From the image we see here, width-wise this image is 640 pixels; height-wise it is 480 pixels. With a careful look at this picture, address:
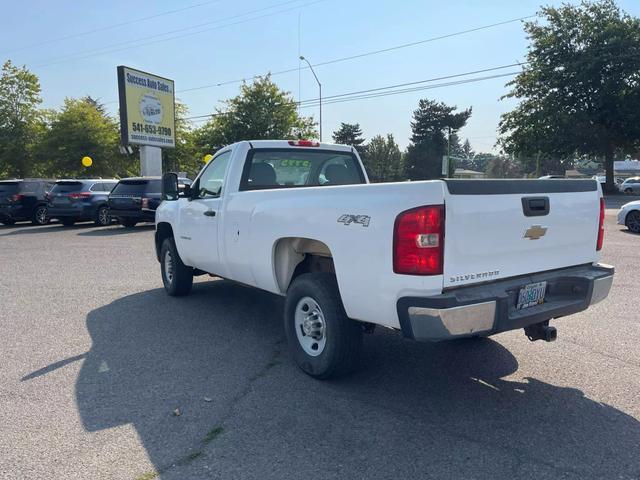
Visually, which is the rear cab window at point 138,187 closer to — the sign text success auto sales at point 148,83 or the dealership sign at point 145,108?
the dealership sign at point 145,108

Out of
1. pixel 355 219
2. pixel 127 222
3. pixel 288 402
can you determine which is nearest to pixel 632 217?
pixel 355 219

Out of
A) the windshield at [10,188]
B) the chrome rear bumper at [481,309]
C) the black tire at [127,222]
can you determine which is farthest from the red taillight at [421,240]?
the windshield at [10,188]

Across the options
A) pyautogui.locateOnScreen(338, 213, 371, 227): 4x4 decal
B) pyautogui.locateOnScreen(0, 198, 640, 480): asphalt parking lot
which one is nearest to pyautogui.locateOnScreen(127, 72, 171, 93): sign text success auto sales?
pyautogui.locateOnScreen(0, 198, 640, 480): asphalt parking lot

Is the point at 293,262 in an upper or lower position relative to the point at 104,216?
upper

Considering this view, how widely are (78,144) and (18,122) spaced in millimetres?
4918

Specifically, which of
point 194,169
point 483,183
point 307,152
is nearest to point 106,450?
point 483,183

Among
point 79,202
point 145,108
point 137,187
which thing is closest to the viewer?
point 137,187

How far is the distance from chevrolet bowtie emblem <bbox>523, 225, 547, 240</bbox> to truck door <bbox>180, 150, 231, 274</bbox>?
309 centimetres

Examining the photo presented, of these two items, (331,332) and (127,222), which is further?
(127,222)

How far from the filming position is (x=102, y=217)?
18.6m

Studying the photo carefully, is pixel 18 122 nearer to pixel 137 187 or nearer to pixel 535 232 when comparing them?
pixel 137 187

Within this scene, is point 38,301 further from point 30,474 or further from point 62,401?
point 30,474

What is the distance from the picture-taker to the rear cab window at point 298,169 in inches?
221

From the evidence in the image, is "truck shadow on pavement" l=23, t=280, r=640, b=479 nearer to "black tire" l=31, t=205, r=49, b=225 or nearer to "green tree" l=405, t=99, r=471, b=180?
"black tire" l=31, t=205, r=49, b=225
